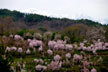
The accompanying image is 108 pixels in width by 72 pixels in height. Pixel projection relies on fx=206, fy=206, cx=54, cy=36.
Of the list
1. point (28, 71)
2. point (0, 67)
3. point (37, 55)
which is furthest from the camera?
point (37, 55)

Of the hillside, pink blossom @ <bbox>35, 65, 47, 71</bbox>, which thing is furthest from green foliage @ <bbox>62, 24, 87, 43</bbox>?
the hillside

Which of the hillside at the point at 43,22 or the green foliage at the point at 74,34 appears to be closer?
the green foliage at the point at 74,34

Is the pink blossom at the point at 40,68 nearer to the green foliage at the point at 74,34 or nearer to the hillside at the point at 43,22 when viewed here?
the green foliage at the point at 74,34

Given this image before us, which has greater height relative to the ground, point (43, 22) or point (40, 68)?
point (40, 68)

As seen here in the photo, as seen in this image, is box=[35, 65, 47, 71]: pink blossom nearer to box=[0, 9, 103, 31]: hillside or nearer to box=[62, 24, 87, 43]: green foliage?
box=[62, 24, 87, 43]: green foliage

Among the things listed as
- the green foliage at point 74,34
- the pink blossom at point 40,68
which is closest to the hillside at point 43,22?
the green foliage at point 74,34

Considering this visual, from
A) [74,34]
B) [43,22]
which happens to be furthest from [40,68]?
[43,22]

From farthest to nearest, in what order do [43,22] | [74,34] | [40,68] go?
1. [43,22]
2. [74,34]
3. [40,68]

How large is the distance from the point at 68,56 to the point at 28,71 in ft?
8.72

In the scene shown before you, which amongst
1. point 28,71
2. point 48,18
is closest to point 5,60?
point 28,71

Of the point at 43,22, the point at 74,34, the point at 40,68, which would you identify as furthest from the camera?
the point at 43,22

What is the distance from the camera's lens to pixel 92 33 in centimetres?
1692

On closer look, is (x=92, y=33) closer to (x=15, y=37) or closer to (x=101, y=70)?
(x=15, y=37)

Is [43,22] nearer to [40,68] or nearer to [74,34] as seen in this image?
[74,34]
